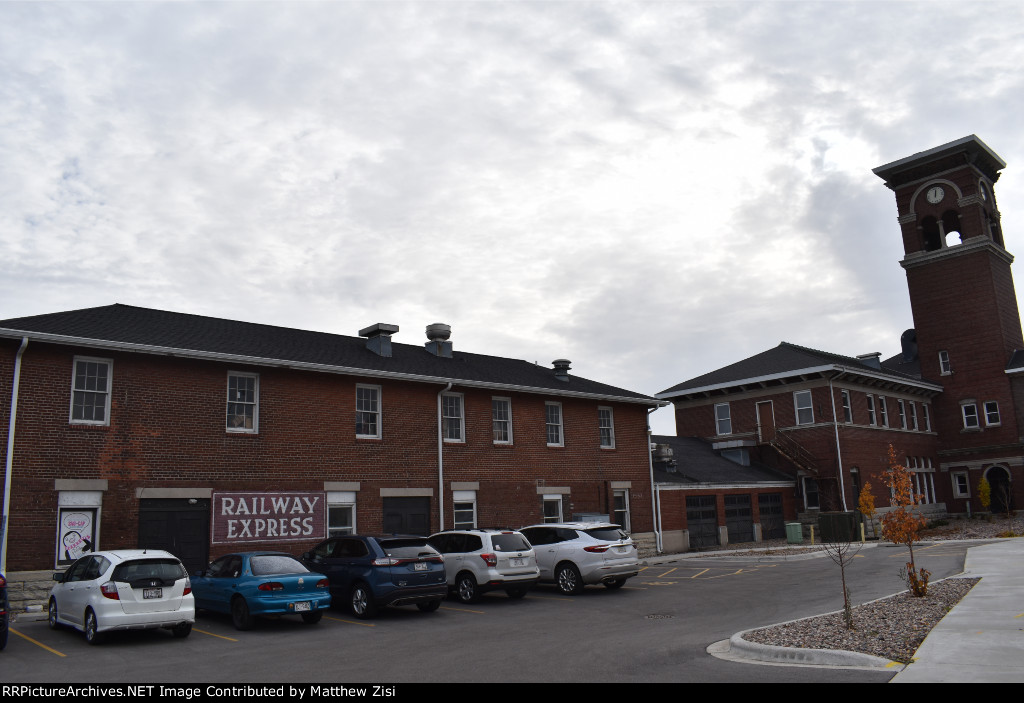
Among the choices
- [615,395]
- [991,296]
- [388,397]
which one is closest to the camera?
[388,397]

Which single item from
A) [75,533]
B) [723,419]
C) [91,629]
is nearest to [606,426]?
[723,419]

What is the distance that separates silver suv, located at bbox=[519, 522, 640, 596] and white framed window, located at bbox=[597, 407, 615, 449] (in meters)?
10.1

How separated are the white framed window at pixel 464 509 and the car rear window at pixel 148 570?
12.2 meters

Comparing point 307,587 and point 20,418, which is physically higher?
point 20,418

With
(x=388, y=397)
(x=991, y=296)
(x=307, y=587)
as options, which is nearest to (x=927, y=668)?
(x=307, y=587)

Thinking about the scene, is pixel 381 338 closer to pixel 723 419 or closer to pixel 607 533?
pixel 607 533

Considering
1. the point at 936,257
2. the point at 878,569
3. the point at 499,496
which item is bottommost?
the point at 878,569

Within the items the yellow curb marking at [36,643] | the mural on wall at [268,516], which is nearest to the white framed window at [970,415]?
the mural on wall at [268,516]

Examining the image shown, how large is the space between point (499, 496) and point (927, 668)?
18.3 metres

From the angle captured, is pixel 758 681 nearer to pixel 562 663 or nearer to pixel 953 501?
pixel 562 663

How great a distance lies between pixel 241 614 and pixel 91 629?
258 cm

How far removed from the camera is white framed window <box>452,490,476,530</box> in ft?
83.1

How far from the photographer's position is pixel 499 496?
26547 mm
